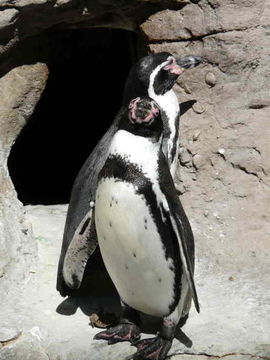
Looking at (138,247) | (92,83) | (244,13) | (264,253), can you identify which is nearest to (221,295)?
(264,253)

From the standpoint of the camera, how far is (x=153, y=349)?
3.17 metres

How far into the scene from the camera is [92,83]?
241 inches

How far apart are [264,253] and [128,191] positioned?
0.94 m

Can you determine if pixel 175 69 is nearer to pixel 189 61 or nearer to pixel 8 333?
pixel 189 61

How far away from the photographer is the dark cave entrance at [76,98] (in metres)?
5.81

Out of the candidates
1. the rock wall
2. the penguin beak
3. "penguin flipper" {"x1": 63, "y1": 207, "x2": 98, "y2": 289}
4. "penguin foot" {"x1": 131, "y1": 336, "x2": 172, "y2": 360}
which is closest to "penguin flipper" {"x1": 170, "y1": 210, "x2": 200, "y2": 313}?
"penguin foot" {"x1": 131, "y1": 336, "x2": 172, "y2": 360}

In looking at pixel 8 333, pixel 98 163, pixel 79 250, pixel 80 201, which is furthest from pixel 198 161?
pixel 8 333

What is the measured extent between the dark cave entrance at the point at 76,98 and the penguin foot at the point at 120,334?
97.6 inches

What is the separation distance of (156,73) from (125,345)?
1.24m

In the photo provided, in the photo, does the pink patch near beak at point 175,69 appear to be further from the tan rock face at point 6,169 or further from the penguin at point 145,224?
the penguin at point 145,224

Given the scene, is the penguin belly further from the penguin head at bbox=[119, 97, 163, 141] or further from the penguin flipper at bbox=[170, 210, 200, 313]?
the penguin head at bbox=[119, 97, 163, 141]

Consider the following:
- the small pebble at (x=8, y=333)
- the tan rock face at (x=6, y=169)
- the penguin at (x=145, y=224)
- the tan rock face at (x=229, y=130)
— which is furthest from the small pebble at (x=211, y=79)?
the small pebble at (x=8, y=333)

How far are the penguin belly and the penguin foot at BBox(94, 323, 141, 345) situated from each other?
12 centimetres

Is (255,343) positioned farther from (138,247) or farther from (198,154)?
(198,154)
